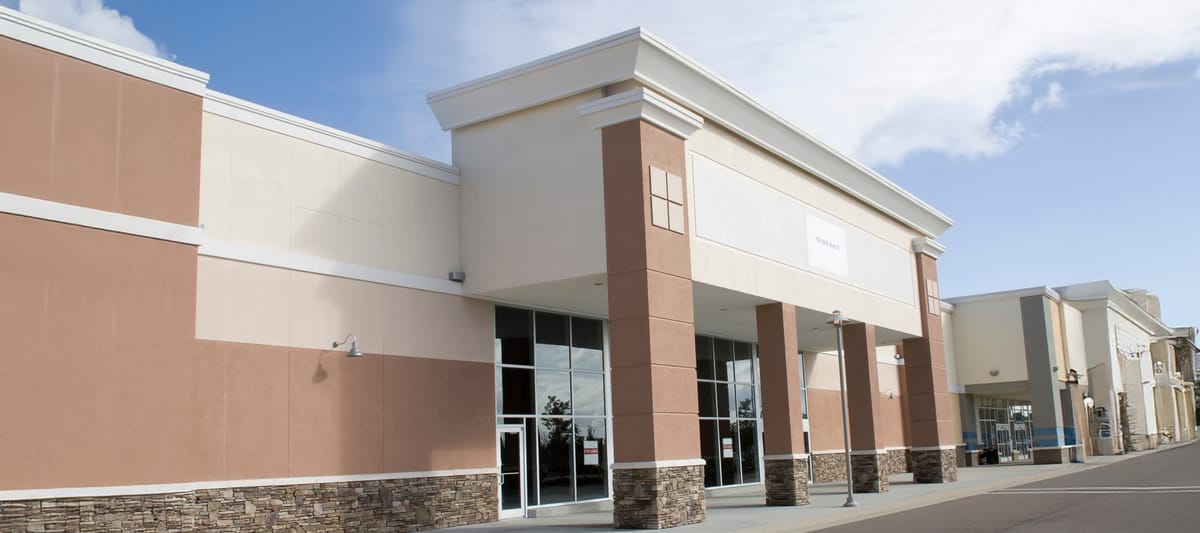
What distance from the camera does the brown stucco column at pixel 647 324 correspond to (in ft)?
59.5

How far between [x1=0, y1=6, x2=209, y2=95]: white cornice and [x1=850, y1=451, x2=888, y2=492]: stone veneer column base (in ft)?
65.9

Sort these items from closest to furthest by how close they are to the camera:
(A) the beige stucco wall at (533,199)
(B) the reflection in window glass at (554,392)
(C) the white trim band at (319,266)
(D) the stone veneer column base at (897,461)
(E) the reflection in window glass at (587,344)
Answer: (C) the white trim band at (319,266) → (A) the beige stucco wall at (533,199) → (B) the reflection in window glass at (554,392) → (E) the reflection in window glass at (587,344) → (D) the stone veneer column base at (897,461)

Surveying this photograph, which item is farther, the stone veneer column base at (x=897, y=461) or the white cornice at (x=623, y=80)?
Result: the stone veneer column base at (x=897, y=461)

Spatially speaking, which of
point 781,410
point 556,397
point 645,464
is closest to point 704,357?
point 781,410

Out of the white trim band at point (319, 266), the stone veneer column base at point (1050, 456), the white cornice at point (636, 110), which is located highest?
the white cornice at point (636, 110)

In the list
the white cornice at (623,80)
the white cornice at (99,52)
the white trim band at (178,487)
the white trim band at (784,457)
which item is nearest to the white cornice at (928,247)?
the white cornice at (623,80)

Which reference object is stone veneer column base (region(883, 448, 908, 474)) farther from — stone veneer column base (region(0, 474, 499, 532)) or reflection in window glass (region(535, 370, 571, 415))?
stone veneer column base (region(0, 474, 499, 532))

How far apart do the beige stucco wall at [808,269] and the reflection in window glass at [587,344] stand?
14.4 feet

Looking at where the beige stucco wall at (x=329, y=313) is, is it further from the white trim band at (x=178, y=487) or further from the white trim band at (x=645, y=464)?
the white trim band at (x=645, y=464)

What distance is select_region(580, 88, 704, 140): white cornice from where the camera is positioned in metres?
19.0

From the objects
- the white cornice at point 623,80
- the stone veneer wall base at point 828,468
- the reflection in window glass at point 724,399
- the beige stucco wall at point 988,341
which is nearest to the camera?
the white cornice at point 623,80

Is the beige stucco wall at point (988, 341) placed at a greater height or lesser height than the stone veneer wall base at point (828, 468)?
greater

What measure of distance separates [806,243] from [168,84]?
16155 mm

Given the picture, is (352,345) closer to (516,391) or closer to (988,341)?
(516,391)
